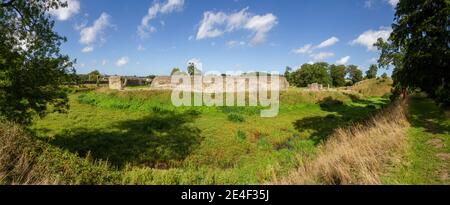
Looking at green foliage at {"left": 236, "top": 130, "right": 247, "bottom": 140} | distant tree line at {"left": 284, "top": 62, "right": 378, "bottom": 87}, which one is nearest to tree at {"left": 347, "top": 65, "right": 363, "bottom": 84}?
distant tree line at {"left": 284, "top": 62, "right": 378, "bottom": 87}

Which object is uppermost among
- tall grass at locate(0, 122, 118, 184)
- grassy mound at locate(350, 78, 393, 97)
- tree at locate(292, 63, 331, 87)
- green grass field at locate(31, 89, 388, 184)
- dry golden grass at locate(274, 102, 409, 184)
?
tree at locate(292, 63, 331, 87)

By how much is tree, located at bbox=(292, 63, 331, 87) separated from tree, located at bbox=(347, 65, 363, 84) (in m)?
26.8

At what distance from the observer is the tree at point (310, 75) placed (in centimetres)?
9062

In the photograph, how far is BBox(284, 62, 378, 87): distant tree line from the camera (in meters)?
90.9

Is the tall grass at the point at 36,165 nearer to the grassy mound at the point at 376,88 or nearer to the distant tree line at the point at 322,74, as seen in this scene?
the grassy mound at the point at 376,88

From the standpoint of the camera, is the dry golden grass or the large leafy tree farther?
the large leafy tree

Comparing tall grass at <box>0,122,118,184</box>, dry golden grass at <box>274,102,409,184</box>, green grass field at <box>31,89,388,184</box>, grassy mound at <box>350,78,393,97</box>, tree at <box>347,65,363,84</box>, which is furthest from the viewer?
tree at <box>347,65,363,84</box>

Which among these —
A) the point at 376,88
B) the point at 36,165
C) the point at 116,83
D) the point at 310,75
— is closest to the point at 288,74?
the point at 310,75

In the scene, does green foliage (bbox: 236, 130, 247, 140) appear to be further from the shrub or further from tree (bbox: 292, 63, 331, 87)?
tree (bbox: 292, 63, 331, 87)

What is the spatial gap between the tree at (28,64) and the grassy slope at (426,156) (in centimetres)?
1288

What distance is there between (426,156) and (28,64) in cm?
1494

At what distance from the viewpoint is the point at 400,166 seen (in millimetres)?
8711

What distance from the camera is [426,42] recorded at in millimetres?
13469
